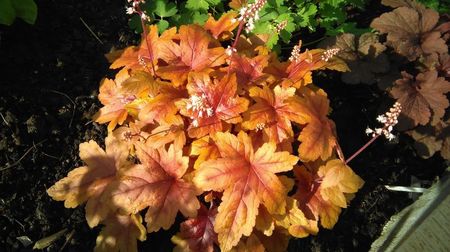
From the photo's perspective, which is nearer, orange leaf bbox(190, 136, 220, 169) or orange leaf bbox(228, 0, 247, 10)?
orange leaf bbox(190, 136, 220, 169)

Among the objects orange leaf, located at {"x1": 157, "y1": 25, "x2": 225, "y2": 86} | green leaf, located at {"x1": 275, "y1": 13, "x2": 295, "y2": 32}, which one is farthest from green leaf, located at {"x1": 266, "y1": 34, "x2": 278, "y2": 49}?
orange leaf, located at {"x1": 157, "y1": 25, "x2": 225, "y2": 86}

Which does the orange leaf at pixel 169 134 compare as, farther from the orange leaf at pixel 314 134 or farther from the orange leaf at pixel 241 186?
the orange leaf at pixel 314 134

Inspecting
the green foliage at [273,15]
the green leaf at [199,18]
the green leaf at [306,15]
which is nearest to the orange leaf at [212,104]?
the green foliage at [273,15]

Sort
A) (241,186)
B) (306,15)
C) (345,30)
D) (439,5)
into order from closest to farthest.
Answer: (241,186) < (306,15) < (345,30) < (439,5)

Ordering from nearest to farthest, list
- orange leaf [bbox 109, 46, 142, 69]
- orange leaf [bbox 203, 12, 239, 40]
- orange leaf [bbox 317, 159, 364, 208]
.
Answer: orange leaf [bbox 317, 159, 364, 208], orange leaf [bbox 109, 46, 142, 69], orange leaf [bbox 203, 12, 239, 40]

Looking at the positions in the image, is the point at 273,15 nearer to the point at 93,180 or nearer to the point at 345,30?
the point at 345,30

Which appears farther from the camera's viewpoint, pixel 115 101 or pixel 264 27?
pixel 264 27

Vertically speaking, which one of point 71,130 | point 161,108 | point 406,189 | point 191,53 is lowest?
point 406,189

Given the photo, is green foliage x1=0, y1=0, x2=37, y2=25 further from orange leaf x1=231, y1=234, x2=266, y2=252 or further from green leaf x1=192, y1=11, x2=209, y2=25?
orange leaf x1=231, y1=234, x2=266, y2=252

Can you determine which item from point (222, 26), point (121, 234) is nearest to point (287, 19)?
point (222, 26)

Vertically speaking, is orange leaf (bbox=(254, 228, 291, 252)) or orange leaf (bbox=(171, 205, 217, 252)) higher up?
orange leaf (bbox=(171, 205, 217, 252))
